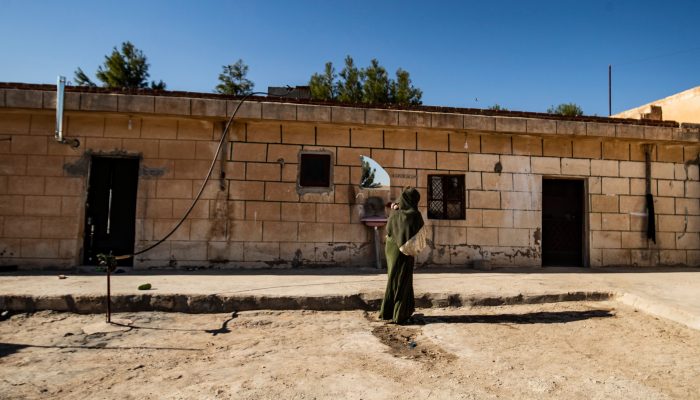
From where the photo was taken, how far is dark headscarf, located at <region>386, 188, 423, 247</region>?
4398 mm

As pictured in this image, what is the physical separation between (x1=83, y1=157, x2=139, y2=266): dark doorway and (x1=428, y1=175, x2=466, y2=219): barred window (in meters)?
5.57

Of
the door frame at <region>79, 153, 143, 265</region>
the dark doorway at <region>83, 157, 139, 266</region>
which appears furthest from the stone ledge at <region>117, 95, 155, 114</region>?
the dark doorway at <region>83, 157, 139, 266</region>

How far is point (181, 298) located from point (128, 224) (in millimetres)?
3448

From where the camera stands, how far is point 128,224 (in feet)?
24.8

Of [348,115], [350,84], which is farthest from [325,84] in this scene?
[348,115]

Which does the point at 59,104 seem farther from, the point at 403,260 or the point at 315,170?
the point at 403,260

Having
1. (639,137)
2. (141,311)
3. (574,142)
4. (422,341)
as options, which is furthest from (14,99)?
(639,137)

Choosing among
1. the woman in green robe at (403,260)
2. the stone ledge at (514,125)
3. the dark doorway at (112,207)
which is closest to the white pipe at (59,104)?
the dark doorway at (112,207)

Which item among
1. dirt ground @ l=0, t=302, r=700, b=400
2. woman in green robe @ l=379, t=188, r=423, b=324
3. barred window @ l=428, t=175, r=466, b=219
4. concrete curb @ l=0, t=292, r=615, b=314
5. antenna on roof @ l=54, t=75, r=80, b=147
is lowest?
dirt ground @ l=0, t=302, r=700, b=400

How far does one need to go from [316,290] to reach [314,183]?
112 inches

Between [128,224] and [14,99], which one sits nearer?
[14,99]

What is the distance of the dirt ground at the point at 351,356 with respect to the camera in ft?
9.24

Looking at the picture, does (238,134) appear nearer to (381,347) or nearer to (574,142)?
(381,347)

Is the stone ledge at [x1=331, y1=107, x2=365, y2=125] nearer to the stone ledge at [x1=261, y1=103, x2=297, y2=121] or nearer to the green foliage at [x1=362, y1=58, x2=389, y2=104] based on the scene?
the stone ledge at [x1=261, y1=103, x2=297, y2=121]
